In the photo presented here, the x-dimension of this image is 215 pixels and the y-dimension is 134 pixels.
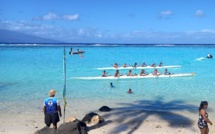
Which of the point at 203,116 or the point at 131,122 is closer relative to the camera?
the point at 203,116

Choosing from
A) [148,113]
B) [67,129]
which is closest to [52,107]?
[67,129]

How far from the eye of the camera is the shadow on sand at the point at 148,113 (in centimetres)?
1502

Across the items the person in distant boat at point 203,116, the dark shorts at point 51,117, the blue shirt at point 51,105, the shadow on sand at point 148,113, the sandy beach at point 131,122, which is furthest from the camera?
the shadow on sand at point 148,113

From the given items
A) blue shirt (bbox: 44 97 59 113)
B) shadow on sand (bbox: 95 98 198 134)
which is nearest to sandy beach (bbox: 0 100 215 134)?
shadow on sand (bbox: 95 98 198 134)

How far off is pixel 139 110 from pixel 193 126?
156 inches

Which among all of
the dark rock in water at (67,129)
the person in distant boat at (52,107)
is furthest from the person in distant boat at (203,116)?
the person in distant boat at (52,107)

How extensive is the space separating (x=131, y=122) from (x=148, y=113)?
2300 mm

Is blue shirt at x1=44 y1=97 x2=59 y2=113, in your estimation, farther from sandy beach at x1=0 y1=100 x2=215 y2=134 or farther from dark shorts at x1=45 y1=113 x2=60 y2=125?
sandy beach at x1=0 y1=100 x2=215 y2=134

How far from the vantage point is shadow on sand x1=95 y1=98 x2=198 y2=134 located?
1502 cm

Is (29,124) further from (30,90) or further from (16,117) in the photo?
(30,90)

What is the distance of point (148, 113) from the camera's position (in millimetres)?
17234

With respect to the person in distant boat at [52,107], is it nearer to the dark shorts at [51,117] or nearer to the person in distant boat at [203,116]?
the dark shorts at [51,117]

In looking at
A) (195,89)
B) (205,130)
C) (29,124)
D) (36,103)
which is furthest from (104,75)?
(205,130)

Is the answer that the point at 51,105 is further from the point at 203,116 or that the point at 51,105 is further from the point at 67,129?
the point at 203,116
